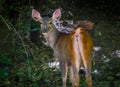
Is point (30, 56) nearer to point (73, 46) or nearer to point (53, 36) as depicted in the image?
point (53, 36)

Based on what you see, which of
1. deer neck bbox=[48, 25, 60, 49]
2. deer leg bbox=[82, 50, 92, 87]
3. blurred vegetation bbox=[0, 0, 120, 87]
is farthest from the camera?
blurred vegetation bbox=[0, 0, 120, 87]

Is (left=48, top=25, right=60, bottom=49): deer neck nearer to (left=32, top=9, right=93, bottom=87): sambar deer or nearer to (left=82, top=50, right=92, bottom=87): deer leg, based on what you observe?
(left=32, top=9, right=93, bottom=87): sambar deer

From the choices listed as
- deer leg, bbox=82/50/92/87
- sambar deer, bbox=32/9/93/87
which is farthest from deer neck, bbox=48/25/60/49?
deer leg, bbox=82/50/92/87

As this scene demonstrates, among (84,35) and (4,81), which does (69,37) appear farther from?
(4,81)

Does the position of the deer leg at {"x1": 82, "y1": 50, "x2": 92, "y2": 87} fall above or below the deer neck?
below

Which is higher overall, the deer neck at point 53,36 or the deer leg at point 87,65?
the deer neck at point 53,36

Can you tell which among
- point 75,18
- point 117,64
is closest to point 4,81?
point 117,64

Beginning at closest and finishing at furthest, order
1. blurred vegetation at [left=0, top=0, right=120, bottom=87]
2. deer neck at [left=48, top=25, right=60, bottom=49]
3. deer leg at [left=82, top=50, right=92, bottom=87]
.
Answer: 1. deer leg at [left=82, top=50, right=92, bottom=87]
2. deer neck at [left=48, top=25, right=60, bottom=49]
3. blurred vegetation at [left=0, top=0, right=120, bottom=87]

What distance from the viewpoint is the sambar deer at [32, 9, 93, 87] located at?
7816mm

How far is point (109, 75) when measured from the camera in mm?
9633

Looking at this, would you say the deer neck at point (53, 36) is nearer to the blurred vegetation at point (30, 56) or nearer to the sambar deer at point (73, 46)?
the sambar deer at point (73, 46)

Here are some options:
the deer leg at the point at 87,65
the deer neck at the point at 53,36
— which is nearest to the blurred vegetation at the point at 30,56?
the deer neck at the point at 53,36

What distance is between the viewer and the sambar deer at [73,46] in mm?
7816

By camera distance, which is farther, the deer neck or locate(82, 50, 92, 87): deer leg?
the deer neck
